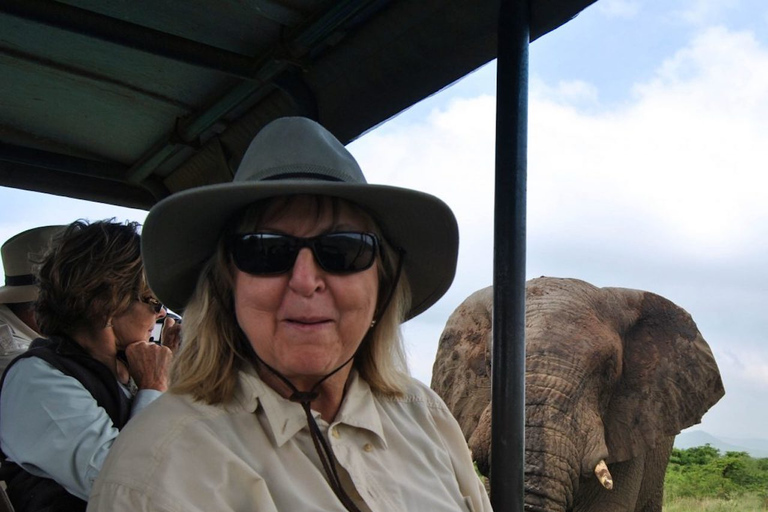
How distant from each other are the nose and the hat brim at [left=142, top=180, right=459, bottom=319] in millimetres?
119

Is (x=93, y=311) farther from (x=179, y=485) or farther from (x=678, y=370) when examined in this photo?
(x=678, y=370)

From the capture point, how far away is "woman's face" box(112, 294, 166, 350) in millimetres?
2389

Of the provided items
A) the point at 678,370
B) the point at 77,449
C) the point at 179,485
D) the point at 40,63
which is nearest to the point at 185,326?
the point at 179,485

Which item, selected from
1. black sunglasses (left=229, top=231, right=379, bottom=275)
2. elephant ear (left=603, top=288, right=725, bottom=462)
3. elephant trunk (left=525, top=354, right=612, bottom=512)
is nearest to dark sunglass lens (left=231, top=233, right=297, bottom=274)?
black sunglasses (left=229, top=231, right=379, bottom=275)

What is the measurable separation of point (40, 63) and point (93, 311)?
916 millimetres

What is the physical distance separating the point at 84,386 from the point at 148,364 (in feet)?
0.63

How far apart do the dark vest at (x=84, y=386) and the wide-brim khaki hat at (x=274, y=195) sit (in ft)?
1.57

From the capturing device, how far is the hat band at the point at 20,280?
3.23 metres

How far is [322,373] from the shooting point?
1.62m

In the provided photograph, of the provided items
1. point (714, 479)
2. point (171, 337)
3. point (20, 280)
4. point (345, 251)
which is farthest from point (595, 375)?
point (714, 479)

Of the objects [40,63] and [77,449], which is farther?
[40,63]

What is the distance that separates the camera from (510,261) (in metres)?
1.96

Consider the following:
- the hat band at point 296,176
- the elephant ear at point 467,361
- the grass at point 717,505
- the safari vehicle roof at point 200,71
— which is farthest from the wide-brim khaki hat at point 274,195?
the grass at point 717,505

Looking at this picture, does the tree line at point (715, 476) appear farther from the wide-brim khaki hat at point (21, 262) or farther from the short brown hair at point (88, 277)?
the short brown hair at point (88, 277)
